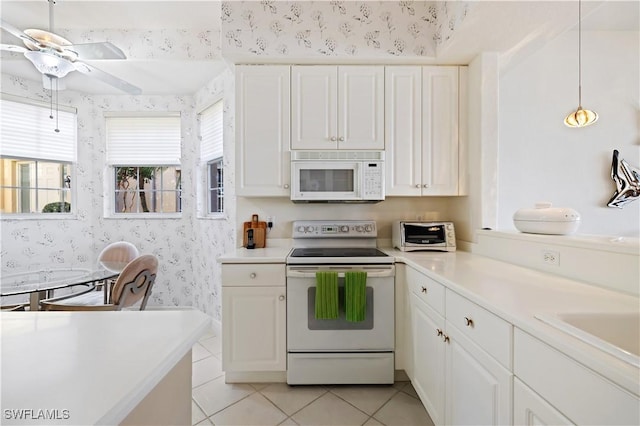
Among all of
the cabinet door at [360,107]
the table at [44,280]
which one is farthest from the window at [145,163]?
the cabinet door at [360,107]

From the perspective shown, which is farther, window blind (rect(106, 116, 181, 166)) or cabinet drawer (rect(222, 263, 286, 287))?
window blind (rect(106, 116, 181, 166))

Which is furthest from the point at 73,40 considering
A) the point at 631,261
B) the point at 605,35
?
the point at 605,35

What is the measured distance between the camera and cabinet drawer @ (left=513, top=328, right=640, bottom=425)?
2.11 feet

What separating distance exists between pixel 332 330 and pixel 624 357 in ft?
5.02

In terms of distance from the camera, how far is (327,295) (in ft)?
6.30

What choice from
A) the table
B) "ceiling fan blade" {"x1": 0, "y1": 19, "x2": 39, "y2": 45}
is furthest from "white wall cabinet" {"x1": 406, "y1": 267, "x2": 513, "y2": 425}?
"ceiling fan blade" {"x1": 0, "y1": 19, "x2": 39, "y2": 45}

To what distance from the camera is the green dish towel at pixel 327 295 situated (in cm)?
192

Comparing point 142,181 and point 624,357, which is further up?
point 142,181

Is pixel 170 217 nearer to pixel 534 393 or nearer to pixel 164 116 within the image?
pixel 164 116

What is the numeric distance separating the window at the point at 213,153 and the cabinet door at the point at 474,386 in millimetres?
2548

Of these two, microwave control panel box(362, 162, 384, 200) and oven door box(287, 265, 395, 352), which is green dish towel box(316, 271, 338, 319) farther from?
microwave control panel box(362, 162, 384, 200)

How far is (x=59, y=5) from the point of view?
2332 millimetres

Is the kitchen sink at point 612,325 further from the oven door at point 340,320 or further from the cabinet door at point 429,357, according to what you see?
the oven door at point 340,320

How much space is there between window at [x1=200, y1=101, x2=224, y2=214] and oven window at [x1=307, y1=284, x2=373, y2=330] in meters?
1.65
